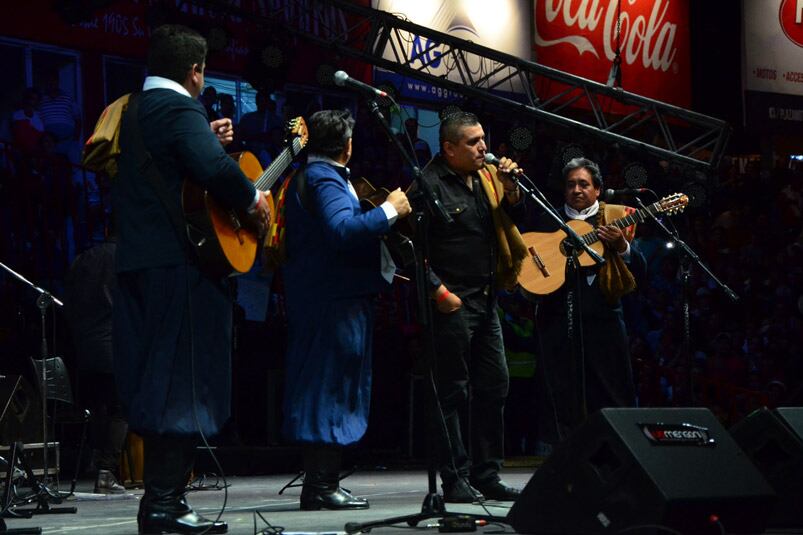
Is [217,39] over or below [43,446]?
over

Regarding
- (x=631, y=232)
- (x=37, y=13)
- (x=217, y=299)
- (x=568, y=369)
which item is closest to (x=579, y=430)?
(x=217, y=299)

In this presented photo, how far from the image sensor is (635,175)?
15.7 meters

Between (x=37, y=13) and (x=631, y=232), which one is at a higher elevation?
(x=37, y=13)

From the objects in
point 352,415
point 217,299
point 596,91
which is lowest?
point 352,415

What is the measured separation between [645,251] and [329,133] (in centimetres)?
1093

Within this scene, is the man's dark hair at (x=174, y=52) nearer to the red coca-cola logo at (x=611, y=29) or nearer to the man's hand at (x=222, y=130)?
the man's hand at (x=222, y=130)

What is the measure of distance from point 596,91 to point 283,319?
4.91 meters

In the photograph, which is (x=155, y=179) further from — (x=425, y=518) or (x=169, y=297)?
(x=425, y=518)

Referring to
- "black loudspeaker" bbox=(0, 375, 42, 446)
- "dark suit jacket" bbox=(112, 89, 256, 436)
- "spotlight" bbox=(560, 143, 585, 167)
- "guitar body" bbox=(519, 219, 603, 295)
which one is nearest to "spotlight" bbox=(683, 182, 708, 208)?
"spotlight" bbox=(560, 143, 585, 167)

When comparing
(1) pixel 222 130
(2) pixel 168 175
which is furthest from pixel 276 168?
(2) pixel 168 175

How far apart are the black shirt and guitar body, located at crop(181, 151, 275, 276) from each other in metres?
1.55

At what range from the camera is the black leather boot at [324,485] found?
5.70m

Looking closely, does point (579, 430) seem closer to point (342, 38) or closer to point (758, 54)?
point (342, 38)

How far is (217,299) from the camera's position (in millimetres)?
4793
